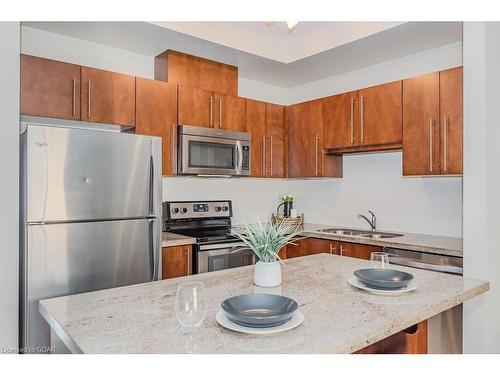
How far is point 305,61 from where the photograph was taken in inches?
138

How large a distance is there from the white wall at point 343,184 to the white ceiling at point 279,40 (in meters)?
0.10

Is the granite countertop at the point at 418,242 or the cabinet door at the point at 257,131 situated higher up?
the cabinet door at the point at 257,131

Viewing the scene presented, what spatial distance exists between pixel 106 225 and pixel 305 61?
2.32m

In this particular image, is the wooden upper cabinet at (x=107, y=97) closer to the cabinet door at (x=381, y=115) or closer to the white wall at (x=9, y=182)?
the white wall at (x=9, y=182)

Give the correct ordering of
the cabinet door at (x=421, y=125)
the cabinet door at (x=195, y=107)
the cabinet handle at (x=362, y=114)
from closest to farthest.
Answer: the cabinet door at (x=421, y=125), the cabinet door at (x=195, y=107), the cabinet handle at (x=362, y=114)

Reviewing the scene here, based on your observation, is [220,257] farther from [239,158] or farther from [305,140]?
[305,140]

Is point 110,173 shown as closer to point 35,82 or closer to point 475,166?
point 35,82

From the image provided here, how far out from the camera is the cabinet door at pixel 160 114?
2957 millimetres

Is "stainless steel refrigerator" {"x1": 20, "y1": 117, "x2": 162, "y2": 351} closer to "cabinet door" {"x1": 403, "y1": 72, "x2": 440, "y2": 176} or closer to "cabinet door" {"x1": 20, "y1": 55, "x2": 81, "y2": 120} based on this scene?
"cabinet door" {"x1": 20, "y1": 55, "x2": 81, "y2": 120}

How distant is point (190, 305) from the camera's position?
42.6 inches

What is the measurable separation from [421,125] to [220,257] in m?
1.88

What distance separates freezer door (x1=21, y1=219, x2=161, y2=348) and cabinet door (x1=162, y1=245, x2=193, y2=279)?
15 cm

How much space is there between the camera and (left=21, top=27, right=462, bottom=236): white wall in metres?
3.01

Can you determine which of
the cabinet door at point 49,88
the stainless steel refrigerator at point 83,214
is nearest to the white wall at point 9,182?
the stainless steel refrigerator at point 83,214
